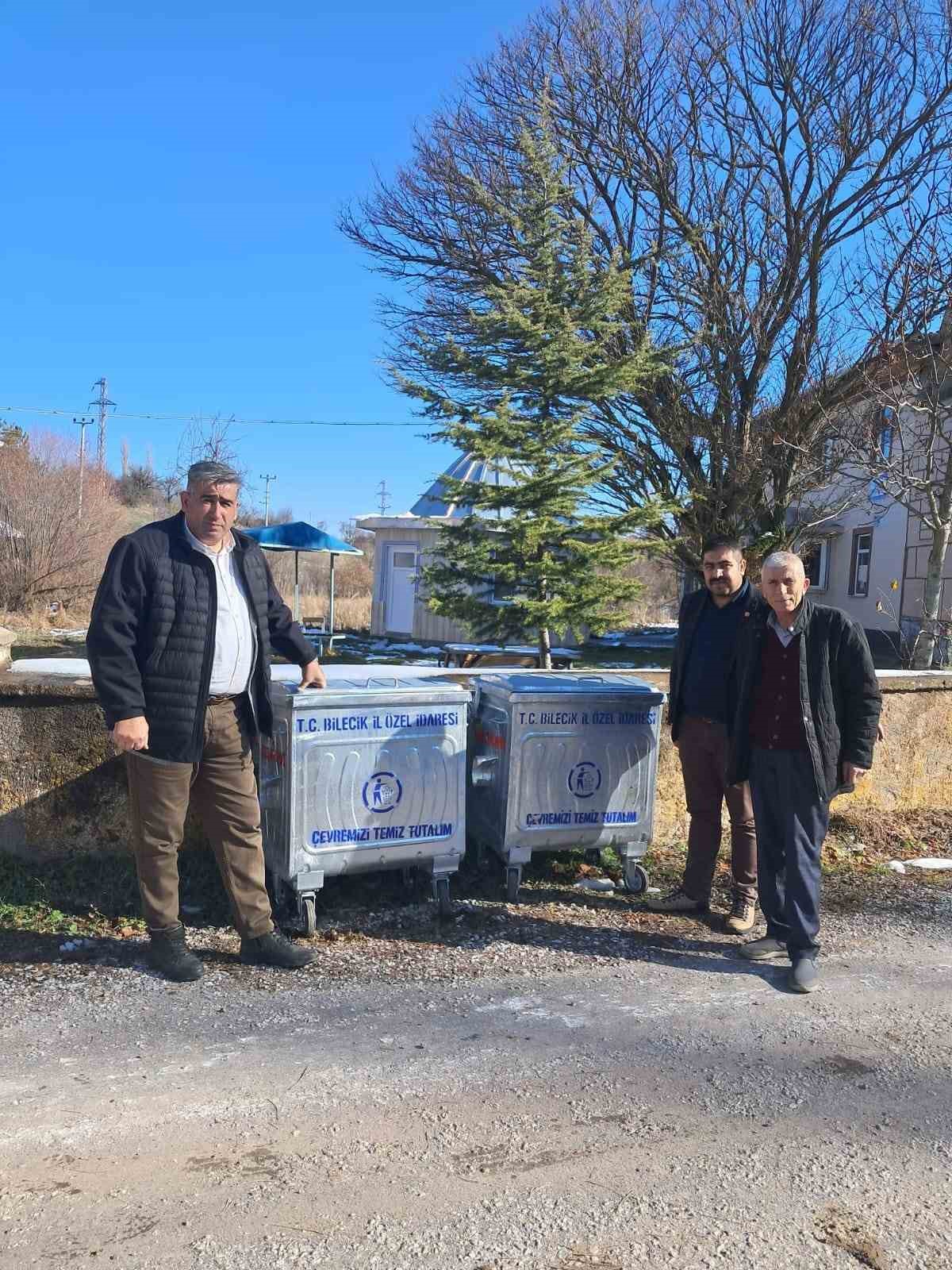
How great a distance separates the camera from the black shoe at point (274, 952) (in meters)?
4.05

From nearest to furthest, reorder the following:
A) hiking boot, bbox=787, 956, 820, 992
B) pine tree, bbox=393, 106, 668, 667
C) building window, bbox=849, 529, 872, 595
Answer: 1. hiking boot, bbox=787, 956, 820, 992
2. pine tree, bbox=393, 106, 668, 667
3. building window, bbox=849, 529, 872, 595

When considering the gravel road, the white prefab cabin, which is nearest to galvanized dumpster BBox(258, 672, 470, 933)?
the gravel road

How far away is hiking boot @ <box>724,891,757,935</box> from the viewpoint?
4.69m

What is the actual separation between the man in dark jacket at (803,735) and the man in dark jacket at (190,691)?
2071mm

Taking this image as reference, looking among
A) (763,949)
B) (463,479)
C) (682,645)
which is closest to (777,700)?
(682,645)

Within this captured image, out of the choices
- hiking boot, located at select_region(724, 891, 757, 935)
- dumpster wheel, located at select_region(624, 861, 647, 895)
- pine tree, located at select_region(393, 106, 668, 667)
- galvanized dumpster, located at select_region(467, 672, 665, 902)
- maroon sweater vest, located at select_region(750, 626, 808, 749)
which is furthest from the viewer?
pine tree, located at select_region(393, 106, 668, 667)

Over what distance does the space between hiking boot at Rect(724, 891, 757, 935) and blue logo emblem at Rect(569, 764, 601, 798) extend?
0.85 metres

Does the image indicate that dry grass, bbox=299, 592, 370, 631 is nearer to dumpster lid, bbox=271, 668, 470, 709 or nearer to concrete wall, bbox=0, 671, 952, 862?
concrete wall, bbox=0, 671, 952, 862

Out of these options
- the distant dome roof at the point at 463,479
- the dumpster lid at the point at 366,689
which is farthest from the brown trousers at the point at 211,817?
the distant dome roof at the point at 463,479

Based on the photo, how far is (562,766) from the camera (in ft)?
16.2

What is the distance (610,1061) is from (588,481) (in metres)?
8.30

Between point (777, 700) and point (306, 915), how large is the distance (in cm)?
231

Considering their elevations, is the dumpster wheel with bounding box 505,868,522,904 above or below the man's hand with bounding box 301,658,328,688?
below

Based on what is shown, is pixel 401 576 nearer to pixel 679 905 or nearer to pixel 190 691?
pixel 679 905
